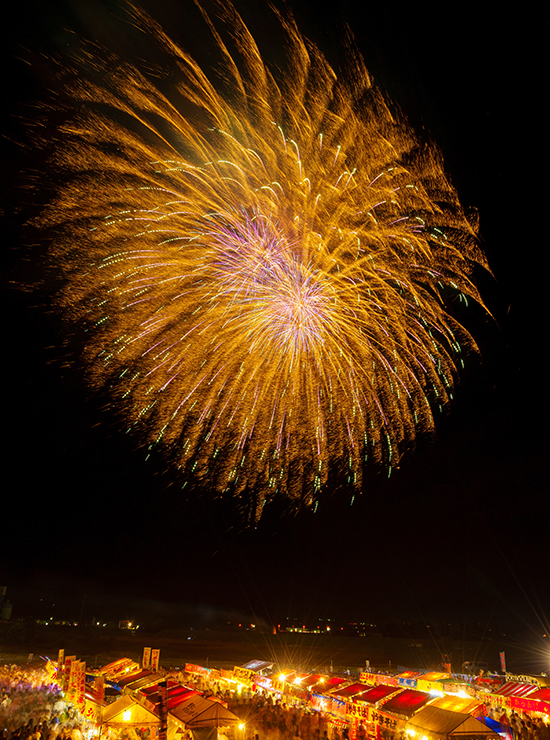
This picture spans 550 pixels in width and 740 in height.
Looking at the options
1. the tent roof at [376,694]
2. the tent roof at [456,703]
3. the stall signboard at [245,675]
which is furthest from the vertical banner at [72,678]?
the tent roof at [456,703]

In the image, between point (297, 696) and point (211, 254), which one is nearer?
point (211, 254)

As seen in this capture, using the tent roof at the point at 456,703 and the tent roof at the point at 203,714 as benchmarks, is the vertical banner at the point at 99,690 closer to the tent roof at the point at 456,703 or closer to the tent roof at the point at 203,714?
the tent roof at the point at 203,714

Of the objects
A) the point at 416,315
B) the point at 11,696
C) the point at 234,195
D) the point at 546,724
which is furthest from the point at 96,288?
the point at 546,724

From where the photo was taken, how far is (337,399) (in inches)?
468

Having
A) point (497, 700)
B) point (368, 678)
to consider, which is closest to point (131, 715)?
point (368, 678)

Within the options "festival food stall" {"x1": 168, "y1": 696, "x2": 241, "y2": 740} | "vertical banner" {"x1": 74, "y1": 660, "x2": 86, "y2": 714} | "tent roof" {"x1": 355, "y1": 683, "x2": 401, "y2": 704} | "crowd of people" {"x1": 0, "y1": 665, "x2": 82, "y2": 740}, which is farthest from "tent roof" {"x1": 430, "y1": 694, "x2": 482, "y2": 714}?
"vertical banner" {"x1": 74, "y1": 660, "x2": 86, "y2": 714}

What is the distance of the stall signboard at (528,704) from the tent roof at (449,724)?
5.25 meters

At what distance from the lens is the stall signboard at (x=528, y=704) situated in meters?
12.3

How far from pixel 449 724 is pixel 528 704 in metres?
6.48

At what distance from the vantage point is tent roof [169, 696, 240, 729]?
8.73 meters

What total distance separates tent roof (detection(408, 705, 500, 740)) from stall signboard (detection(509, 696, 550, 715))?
5.25 meters

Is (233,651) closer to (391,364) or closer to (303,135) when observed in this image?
(391,364)

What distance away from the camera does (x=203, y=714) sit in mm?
8914

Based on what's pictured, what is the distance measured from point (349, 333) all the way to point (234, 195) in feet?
14.6
